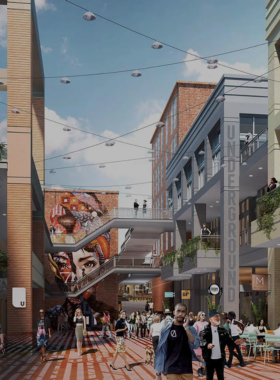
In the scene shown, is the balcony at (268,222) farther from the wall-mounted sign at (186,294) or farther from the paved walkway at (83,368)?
the wall-mounted sign at (186,294)

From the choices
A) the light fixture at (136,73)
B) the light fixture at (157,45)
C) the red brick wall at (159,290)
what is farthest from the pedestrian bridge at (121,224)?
the light fixture at (157,45)

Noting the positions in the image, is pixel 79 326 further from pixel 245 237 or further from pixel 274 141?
pixel 245 237

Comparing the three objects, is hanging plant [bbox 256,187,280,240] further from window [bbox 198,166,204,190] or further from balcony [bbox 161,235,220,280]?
window [bbox 198,166,204,190]

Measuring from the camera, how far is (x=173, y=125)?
5816cm

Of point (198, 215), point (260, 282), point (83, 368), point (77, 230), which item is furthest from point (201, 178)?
point (77, 230)

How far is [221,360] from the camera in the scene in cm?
925

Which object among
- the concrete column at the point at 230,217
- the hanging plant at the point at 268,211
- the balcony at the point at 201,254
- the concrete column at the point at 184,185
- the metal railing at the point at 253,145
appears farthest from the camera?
the concrete column at the point at 184,185

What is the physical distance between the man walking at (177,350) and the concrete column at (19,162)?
2250 centimetres

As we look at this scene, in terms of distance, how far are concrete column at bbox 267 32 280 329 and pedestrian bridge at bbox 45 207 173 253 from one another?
67.0 ft

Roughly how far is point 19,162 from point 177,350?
23264mm

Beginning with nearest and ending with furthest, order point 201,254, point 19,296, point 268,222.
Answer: point 268,222 < point 19,296 < point 201,254

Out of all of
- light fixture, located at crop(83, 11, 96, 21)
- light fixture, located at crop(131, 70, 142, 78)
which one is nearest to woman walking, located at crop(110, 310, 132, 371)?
light fixture, located at crop(131, 70, 142, 78)

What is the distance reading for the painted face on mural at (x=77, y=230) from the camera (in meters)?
59.0

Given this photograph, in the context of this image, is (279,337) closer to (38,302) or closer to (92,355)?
(92,355)
